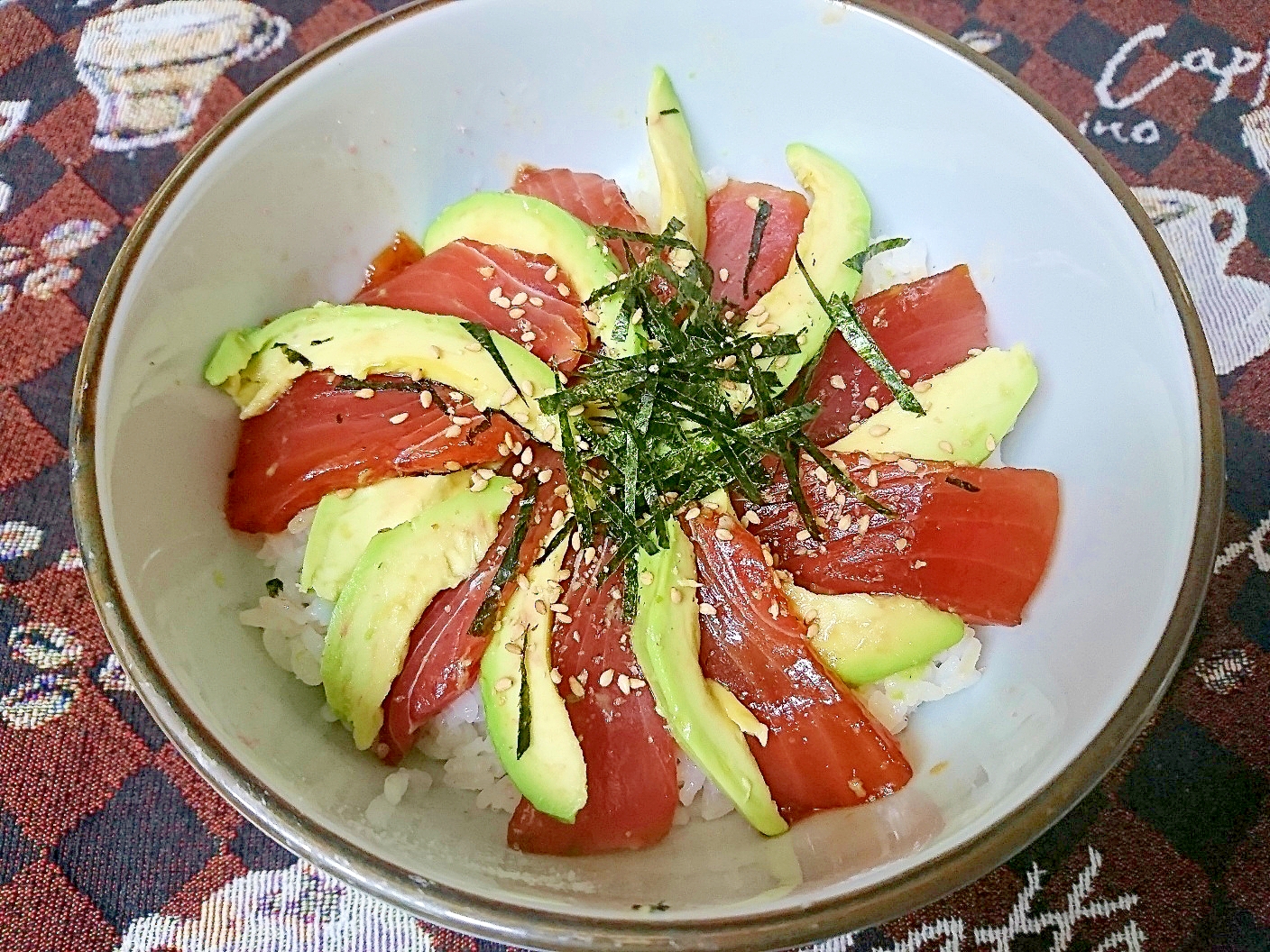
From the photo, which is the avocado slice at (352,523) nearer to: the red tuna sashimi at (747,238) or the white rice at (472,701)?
the white rice at (472,701)

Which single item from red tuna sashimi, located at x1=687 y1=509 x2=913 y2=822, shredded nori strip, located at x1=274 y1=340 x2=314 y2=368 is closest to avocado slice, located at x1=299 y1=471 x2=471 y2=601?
shredded nori strip, located at x1=274 y1=340 x2=314 y2=368

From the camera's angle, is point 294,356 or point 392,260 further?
point 392,260

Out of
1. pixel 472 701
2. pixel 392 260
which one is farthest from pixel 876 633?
pixel 392 260

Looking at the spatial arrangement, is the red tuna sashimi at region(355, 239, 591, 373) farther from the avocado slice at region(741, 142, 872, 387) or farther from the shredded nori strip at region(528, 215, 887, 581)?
the avocado slice at region(741, 142, 872, 387)

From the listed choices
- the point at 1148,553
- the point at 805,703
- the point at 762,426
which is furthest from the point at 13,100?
the point at 1148,553

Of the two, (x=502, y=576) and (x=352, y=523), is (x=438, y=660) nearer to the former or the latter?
(x=502, y=576)

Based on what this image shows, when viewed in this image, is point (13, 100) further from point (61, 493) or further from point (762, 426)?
point (762, 426)
